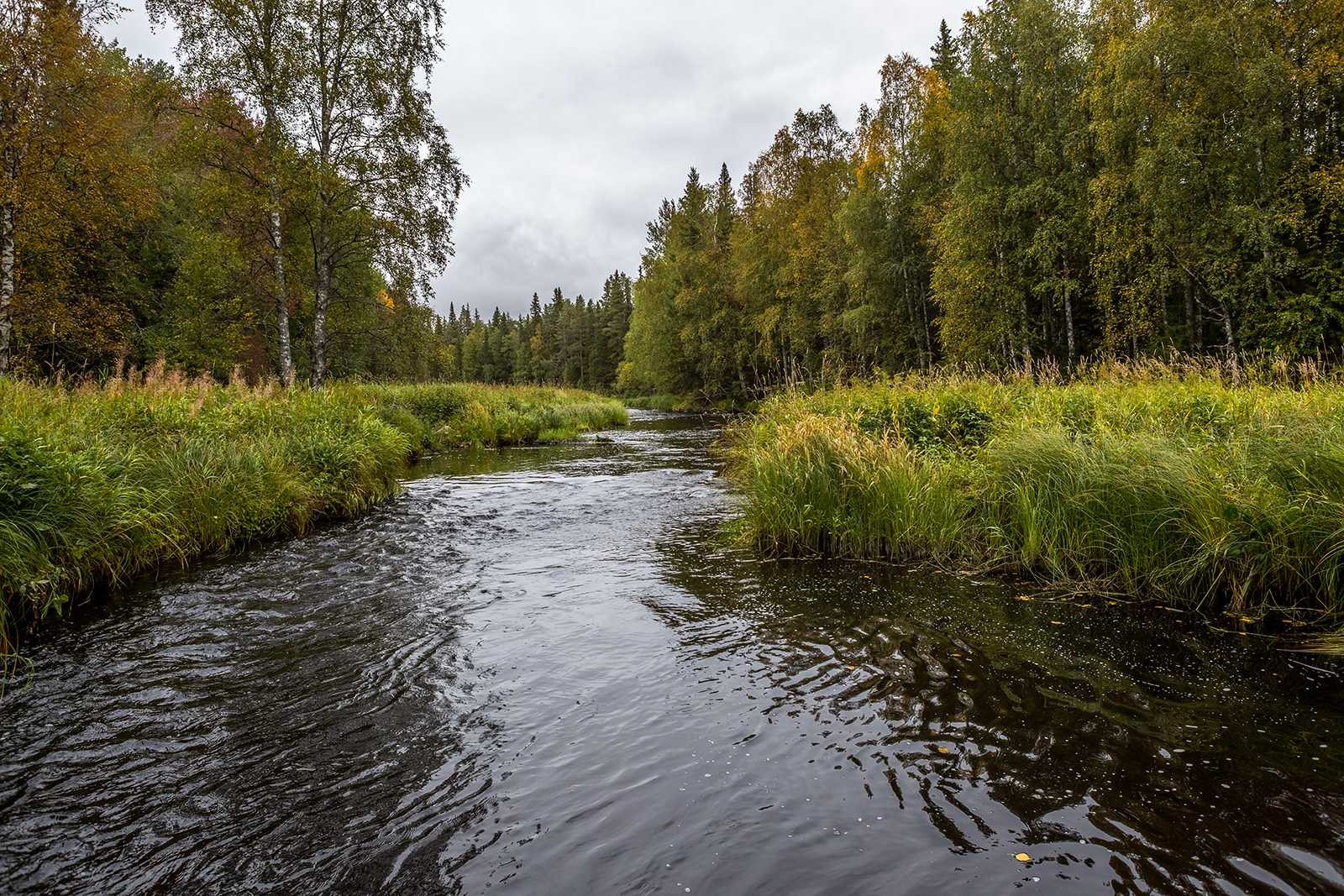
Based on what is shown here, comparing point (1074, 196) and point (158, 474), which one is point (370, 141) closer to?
point (158, 474)

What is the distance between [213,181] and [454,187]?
603 centimetres

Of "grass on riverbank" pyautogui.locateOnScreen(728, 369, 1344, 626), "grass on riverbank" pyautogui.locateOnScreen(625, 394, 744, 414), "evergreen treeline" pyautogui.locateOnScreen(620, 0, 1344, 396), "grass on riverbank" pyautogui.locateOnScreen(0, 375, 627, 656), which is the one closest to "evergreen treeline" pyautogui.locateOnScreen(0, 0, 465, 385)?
"grass on riverbank" pyautogui.locateOnScreen(0, 375, 627, 656)

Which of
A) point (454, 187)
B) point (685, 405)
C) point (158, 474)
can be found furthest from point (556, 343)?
point (158, 474)

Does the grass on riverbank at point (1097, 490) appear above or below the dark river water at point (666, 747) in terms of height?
above

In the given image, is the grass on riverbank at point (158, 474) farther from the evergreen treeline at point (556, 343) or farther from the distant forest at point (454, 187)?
the evergreen treeline at point (556, 343)

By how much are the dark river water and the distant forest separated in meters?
10.1

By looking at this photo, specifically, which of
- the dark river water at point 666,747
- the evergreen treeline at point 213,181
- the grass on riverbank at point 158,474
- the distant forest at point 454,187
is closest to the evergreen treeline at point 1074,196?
the distant forest at point 454,187

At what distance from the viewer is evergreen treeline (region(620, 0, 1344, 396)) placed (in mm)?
17859

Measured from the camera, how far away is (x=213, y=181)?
16188 millimetres

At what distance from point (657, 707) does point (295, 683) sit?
2510mm

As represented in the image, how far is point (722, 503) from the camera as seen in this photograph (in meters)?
10.6

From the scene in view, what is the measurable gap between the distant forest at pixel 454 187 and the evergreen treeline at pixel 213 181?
0.07 meters

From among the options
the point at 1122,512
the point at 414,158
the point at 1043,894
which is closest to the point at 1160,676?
the point at 1122,512

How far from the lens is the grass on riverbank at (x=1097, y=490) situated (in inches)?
187
